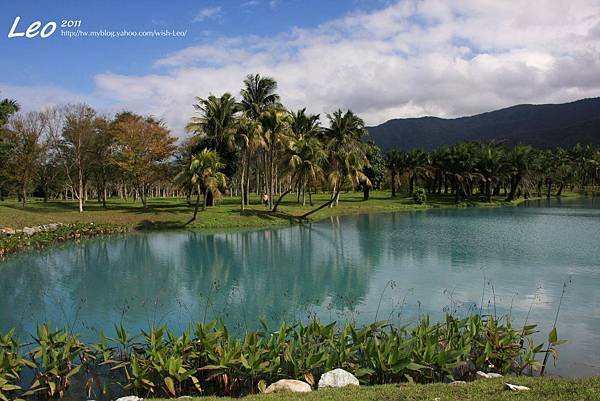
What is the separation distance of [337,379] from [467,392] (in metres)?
2.44

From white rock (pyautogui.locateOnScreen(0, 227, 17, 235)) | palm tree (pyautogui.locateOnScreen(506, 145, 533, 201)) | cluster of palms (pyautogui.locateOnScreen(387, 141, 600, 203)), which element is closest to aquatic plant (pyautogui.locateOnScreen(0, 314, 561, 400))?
white rock (pyautogui.locateOnScreen(0, 227, 17, 235))

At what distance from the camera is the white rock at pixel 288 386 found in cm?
898

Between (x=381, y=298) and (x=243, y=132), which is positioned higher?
(x=243, y=132)

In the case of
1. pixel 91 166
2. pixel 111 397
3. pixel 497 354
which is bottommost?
pixel 111 397

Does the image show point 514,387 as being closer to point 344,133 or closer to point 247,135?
point 247,135

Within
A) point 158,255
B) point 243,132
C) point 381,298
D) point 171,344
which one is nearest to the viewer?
point 171,344

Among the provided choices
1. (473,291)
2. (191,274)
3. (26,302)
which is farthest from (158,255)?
(473,291)

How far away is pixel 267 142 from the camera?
168ft

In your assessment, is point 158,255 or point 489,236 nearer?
point 158,255

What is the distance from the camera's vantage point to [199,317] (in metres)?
15.4

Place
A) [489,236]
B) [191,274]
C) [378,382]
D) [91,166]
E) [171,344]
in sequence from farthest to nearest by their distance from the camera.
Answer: [91,166], [489,236], [191,274], [171,344], [378,382]

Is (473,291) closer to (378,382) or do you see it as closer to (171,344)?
(378,382)

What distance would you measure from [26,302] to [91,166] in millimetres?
39206

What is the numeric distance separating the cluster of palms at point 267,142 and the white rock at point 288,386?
30.7 metres
